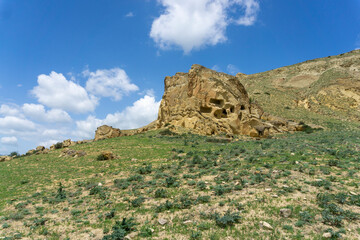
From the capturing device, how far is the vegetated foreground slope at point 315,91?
4878 cm

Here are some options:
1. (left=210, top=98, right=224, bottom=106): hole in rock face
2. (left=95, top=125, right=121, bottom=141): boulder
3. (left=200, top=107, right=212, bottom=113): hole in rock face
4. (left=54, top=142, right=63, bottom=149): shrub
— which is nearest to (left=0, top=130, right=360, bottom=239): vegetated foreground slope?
(left=200, top=107, right=212, bottom=113): hole in rock face

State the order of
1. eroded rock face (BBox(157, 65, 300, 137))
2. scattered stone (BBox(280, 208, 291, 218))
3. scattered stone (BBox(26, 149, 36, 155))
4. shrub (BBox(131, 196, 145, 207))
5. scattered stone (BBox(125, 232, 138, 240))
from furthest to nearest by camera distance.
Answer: scattered stone (BBox(26, 149, 36, 155)), eroded rock face (BBox(157, 65, 300, 137)), shrub (BBox(131, 196, 145, 207)), scattered stone (BBox(280, 208, 291, 218)), scattered stone (BBox(125, 232, 138, 240))

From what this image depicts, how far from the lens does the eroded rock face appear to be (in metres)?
32.0

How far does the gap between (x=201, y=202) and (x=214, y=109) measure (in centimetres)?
2599

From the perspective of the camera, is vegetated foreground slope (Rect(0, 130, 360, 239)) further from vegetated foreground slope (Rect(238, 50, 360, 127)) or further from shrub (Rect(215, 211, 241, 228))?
vegetated foreground slope (Rect(238, 50, 360, 127))

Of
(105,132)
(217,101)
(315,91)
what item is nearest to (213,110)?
(217,101)

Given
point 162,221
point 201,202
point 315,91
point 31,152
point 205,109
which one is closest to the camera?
point 162,221

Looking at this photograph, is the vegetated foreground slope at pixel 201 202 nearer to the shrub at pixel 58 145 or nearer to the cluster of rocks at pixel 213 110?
the cluster of rocks at pixel 213 110

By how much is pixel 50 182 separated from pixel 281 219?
14.4 m

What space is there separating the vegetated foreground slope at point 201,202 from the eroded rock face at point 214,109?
16.9 m

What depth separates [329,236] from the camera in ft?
18.4

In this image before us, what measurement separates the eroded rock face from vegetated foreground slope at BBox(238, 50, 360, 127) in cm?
1551

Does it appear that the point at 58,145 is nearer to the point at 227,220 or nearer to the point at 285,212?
the point at 227,220

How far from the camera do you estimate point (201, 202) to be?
8.41 meters
